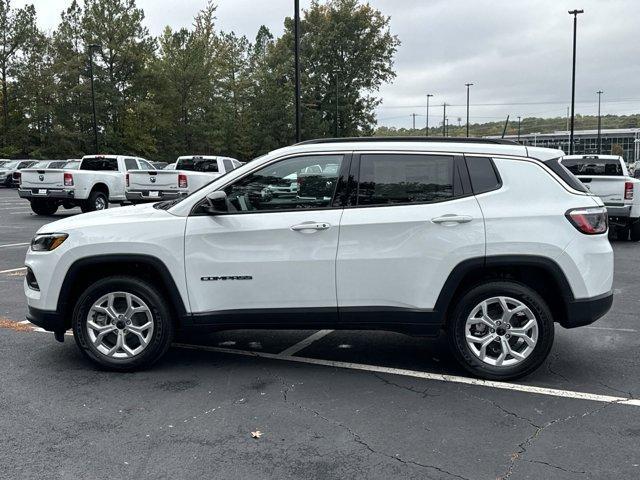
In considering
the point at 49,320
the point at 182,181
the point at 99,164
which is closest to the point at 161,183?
the point at 182,181

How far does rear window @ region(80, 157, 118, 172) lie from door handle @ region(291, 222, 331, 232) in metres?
17.3

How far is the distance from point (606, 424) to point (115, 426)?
313cm

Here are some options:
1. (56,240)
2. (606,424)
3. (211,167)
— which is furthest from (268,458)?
(211,167)

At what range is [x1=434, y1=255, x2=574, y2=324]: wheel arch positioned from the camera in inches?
184

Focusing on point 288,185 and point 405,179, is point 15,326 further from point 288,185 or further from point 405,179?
point 405,179

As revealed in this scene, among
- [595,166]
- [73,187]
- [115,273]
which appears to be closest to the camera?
[115,273]

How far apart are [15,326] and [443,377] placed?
171 inches

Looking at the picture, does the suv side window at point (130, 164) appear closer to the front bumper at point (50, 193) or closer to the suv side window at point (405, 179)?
the front bumper at point (50, 193)

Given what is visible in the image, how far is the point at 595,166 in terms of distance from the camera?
13.5 metres

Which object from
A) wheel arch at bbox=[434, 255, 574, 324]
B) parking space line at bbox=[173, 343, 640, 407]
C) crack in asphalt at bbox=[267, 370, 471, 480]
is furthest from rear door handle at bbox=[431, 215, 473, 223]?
crack in asphalt at bbox=[267, 370, 471, 480]

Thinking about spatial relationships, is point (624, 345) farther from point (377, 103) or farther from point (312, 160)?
point (377, 103)

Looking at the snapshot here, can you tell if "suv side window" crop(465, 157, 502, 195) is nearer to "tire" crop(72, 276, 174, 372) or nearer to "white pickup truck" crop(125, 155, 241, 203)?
"tire" crop(72, 276, 174, 372)

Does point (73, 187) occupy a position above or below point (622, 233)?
above

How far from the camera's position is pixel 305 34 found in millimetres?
60000
